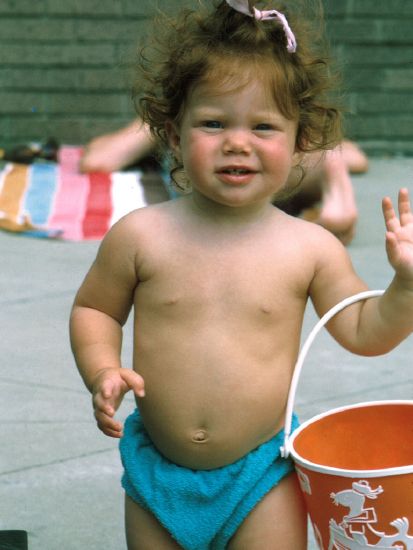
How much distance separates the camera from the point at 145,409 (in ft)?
8.31

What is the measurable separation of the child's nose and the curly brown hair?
105 millimetres

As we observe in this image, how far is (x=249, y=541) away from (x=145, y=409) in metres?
0.35

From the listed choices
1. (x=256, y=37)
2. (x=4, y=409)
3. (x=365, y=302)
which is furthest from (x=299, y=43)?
(x=4, y=409)

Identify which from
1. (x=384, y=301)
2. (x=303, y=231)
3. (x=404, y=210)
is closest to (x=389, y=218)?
(x=404, y=210)

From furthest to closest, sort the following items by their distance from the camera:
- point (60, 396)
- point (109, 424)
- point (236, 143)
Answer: point (60, 396) < point (236, 143) < point (109, 424)

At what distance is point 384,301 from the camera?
7.77 feet

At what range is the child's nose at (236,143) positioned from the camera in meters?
2.37

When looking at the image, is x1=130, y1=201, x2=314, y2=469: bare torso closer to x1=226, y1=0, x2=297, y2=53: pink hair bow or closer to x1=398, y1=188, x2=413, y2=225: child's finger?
x1=398, y1=188, x2=413, y2=225: child's finger

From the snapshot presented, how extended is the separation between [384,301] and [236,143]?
16.8 inches

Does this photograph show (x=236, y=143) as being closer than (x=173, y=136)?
Yes

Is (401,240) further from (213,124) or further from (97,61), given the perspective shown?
(97,61)

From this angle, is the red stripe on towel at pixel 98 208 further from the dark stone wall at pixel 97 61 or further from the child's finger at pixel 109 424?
the child's finger at pixel 109 424

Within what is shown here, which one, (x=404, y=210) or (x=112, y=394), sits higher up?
(x=404, y=210)

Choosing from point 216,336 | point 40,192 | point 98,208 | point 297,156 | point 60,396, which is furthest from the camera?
point 40,192
